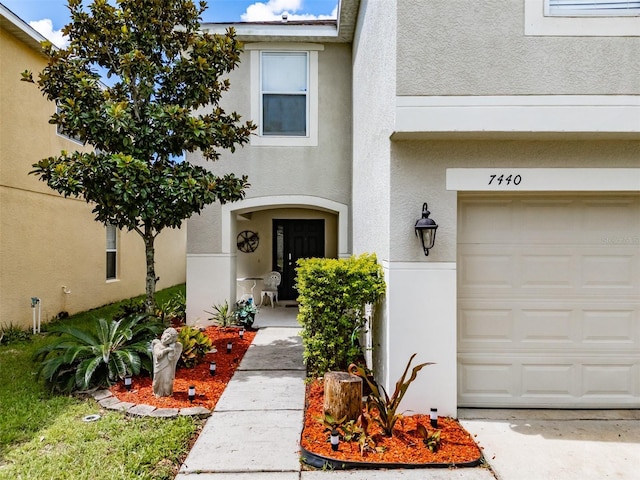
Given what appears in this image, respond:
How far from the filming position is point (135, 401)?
5406mm

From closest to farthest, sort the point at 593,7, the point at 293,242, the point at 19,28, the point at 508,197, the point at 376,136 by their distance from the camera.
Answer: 1. the point at 593,7
2. the point at 508,197
3. the point at 376,136
4. the point at 19,28
5. the point at 293,242

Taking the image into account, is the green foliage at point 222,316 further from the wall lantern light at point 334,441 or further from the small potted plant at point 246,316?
the wall lantern light at point 334,441

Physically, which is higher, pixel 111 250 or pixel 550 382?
pixel 111 250

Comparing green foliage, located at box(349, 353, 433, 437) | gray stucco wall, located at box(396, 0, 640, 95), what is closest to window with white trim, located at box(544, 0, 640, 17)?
gray stucco wall, located at box(396, 0, 640, 95)

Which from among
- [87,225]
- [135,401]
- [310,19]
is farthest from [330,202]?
[87,225]

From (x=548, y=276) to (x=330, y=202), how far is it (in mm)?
5543

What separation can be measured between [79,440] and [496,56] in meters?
6.11

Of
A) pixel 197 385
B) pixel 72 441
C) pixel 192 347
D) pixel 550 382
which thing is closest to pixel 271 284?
pixel 192 347

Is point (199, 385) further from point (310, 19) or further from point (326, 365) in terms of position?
point (310, 19)

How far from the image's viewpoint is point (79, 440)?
443 cm

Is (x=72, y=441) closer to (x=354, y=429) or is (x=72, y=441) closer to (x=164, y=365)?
(x=164, y=365)

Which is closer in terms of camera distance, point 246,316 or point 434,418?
point 434,418

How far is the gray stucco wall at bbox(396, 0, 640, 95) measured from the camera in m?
4.64

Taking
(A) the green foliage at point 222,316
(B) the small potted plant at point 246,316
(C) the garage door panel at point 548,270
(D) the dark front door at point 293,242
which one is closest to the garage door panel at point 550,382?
(C) the garage door panel at point 548,270
